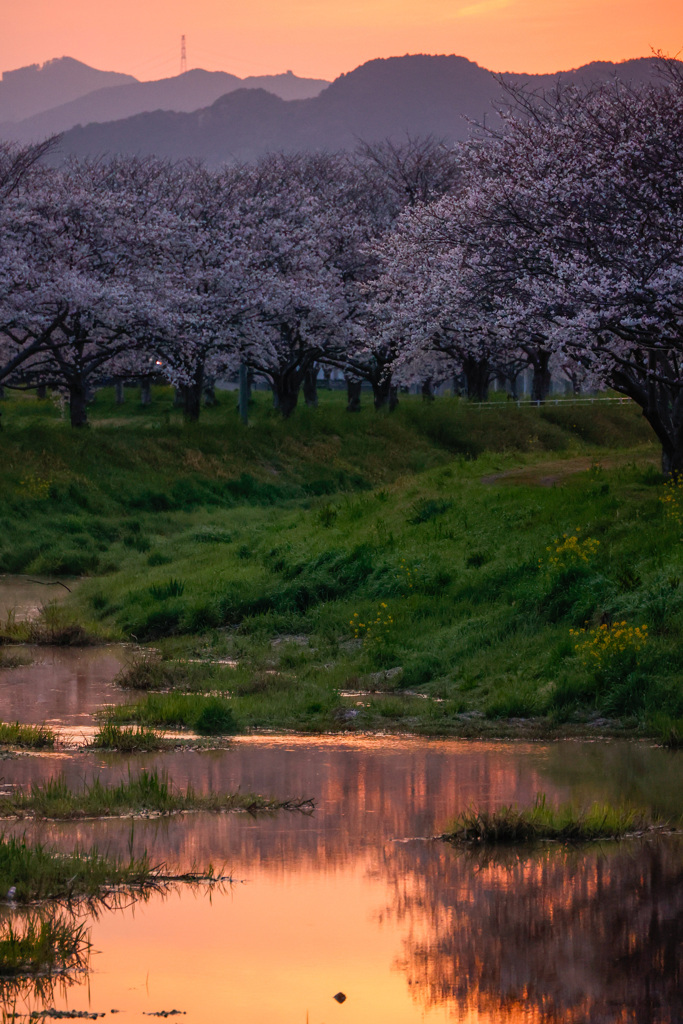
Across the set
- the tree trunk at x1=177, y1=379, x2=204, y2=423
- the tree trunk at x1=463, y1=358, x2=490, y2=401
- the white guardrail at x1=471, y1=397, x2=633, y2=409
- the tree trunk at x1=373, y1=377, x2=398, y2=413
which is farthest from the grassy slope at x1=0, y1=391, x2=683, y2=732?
the tree trunk at x1=463, y1=358, x2=490, y2=401

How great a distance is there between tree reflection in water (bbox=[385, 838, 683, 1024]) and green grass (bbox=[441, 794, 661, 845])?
0.75ft

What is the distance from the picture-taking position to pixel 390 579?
20031 millimetres

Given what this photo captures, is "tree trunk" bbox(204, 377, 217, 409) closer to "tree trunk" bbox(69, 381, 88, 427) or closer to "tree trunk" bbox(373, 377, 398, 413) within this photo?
"tree trunk" bbox(373, 377, 398, 413)

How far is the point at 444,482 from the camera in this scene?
26.9 meters

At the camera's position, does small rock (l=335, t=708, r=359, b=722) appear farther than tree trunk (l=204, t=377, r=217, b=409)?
No

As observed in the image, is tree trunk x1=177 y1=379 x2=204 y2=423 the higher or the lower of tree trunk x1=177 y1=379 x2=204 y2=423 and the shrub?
the higher

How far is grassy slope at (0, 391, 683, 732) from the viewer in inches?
578

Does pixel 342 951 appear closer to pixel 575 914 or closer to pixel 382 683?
pixel 575 914

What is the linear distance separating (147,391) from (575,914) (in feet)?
208

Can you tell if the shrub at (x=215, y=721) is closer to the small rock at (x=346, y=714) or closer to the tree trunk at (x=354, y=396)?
the small rock at (x=346, y=714)

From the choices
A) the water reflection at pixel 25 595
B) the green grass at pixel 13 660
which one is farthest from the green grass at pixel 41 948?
the water reflection at pixel 25 595

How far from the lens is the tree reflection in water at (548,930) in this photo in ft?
22.3

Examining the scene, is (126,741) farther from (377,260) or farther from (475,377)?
(475,377)

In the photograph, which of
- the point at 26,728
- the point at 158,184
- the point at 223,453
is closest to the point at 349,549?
the point at 26,728
